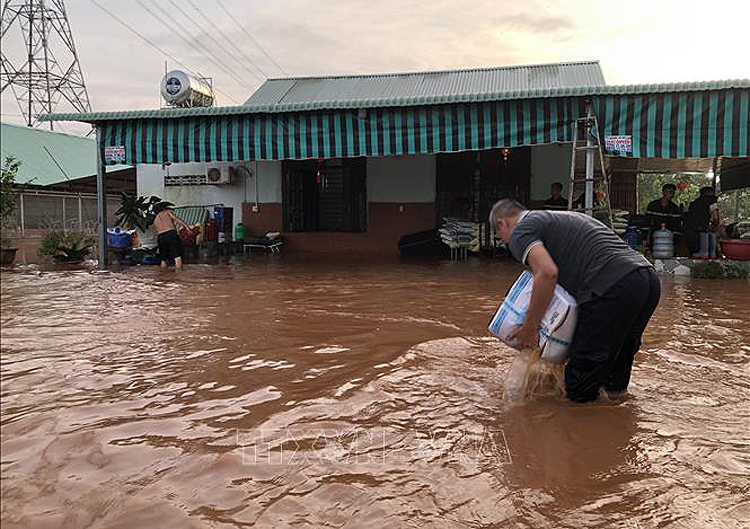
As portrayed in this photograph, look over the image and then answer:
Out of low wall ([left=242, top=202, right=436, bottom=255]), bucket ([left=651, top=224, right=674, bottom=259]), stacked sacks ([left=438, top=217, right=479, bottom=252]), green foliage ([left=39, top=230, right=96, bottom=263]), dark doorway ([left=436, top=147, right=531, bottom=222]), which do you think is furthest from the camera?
low wall ([left=242, top=202, right=436, bottom=255])

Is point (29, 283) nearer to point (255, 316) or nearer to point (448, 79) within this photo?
point (255, 316)

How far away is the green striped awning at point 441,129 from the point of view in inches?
378

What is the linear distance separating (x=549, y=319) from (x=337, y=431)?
1.38m

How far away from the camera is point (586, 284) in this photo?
3635 mm

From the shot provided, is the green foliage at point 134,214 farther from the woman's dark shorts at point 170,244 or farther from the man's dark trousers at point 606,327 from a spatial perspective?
the man's dark trousers at point 606,327

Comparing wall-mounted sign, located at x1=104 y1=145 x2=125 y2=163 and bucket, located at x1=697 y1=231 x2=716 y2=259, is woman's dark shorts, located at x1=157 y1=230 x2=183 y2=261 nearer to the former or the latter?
wall-mounted sign, located at x1=104 y1=145 x2=125 y2=163

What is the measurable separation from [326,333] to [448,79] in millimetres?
14118

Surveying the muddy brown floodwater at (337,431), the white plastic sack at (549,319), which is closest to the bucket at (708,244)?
the muddy brown floodwater at (337,431)

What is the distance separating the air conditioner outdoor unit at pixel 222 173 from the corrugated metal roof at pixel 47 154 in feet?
8.65

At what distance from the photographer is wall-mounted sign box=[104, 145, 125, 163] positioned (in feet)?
39.5

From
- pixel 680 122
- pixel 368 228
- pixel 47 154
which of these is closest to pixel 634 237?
pixel 680 122

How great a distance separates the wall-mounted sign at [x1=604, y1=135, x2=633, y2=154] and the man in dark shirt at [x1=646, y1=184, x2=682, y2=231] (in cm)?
282

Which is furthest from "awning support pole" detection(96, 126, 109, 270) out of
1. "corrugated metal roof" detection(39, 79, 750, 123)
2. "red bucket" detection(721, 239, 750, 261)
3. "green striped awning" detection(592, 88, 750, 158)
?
"red bucket" detection(721, 239, 750, 261)

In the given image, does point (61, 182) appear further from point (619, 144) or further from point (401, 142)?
point (619, 144)
